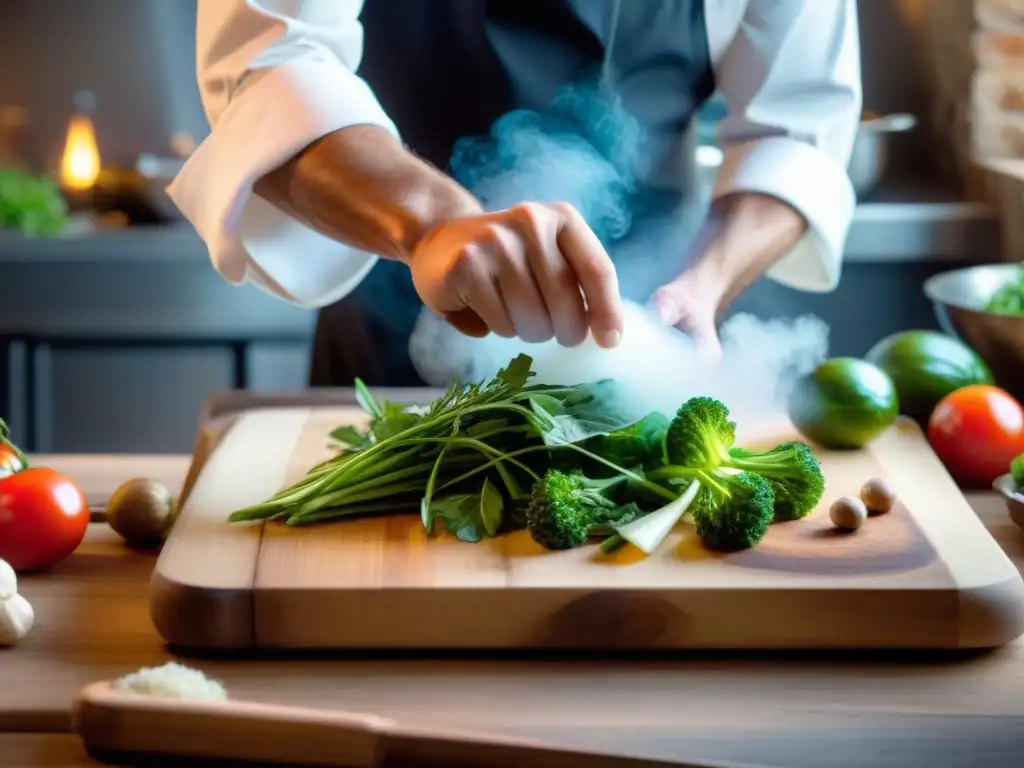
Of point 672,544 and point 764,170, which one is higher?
point 764,170

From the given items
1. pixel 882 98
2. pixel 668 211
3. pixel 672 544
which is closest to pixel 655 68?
pixel 668 211

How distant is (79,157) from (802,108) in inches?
75.8

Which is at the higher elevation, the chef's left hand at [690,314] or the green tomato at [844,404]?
the chef's left hand at [690,314]

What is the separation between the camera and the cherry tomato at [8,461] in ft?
3.98

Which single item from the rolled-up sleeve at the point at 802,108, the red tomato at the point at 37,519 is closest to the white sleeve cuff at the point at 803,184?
the rolled-up sleeve at the point at 802,108

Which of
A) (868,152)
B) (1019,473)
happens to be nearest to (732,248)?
(1019,473)

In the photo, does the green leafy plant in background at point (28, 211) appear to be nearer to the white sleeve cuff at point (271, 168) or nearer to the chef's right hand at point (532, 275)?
the white sleeve cuff at point (271, 168)

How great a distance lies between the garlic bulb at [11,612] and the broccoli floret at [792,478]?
61 centimetres

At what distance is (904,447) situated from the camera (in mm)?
1431

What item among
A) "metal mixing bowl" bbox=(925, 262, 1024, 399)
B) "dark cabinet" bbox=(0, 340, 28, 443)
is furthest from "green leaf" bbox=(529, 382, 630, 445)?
"dark cabinet" bbox=(0, 340, 28, 443)

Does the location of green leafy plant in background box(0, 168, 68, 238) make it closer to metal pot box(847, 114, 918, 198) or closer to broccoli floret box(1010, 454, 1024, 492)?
metal pot box(847, 114, 918, 198)

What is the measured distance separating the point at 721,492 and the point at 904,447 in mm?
385

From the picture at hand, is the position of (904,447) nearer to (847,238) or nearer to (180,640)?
(180,640)

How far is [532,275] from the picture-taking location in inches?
42.8
